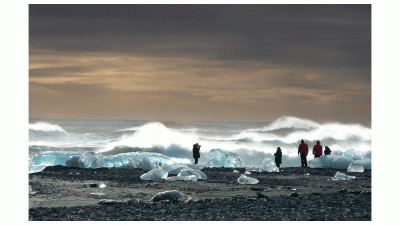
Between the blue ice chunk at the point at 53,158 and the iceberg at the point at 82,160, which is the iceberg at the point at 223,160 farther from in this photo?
the blue ice chunk at the point at 53,158

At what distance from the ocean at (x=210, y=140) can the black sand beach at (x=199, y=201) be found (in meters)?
11.3

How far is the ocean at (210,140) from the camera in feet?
88.1

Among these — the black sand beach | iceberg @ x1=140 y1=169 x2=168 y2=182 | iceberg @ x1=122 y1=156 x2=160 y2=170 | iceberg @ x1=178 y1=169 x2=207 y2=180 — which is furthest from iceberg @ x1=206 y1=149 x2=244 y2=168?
iceberg @ x1=140 y1=169 x2=168 y2=182

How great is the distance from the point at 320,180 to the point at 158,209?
286 inches

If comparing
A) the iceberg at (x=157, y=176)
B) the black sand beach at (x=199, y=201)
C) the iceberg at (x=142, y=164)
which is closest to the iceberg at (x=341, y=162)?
the black sand beach at (x=199, y=201)

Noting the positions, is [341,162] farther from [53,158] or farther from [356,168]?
[53,158]

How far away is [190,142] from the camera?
31344mm

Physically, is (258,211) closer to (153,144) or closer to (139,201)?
(139,201)

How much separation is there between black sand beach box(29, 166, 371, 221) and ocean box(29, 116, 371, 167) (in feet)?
37.2

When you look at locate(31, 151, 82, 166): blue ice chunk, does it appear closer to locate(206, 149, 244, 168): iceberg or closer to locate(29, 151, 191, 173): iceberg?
locate(29, 151, 191, 173): iceberg

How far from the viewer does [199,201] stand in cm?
771

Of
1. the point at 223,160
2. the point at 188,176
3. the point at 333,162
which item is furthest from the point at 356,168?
the point at 188,176

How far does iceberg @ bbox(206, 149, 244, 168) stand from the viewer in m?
18.3
